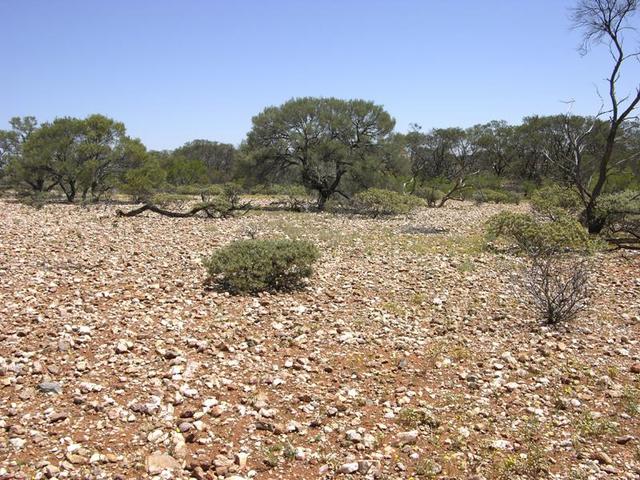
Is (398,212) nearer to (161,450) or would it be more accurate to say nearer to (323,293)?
(323,293)

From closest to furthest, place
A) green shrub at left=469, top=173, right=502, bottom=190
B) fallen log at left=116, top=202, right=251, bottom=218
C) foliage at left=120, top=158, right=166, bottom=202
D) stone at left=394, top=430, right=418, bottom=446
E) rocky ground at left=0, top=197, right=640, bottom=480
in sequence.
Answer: rocky ground at left=0, top=197, right=640, bottom=480 → stone at left=394, top=430, right=418, bottom=446 → fallen log at left=116, top=202, right=251, bottom=218 → foliage at left=120, top=158, right=166, bottom=202 → green shrub at left=469, top=173, right=502, bottom=190

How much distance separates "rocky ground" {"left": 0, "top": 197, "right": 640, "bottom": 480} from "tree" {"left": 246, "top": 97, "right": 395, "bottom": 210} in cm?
1793

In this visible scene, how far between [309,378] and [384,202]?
1938 cm

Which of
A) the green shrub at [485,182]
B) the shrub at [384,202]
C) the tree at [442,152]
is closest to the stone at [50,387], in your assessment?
the shrub at [384,202]

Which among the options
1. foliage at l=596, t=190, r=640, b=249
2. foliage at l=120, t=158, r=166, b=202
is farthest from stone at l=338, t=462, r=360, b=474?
foliage at l=120, t=158, r=166, b=202

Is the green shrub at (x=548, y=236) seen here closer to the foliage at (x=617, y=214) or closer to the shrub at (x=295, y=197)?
the foliage at (x=617, y=214)

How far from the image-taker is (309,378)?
6160 mm

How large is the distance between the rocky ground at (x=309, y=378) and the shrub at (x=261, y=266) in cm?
43

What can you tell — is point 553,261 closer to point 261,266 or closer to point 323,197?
point 261,266

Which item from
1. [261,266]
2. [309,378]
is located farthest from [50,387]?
[261,266]

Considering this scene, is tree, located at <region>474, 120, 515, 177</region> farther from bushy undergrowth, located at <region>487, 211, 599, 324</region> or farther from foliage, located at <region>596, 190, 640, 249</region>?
bushy undergrowth, located at <region>487, 211, 599, 324</region>

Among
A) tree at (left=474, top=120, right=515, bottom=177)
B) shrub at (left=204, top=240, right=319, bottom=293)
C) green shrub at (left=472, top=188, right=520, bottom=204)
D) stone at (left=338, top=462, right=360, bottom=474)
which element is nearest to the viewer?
stone at (left=338, top=462, right=360, bottom=474)

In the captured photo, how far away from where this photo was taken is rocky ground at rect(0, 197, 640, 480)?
4543 millimetres

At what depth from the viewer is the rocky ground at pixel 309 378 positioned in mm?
4543
